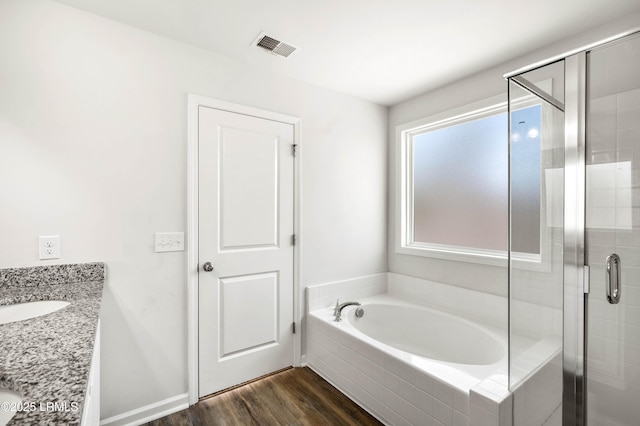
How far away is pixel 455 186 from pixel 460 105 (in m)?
0.71

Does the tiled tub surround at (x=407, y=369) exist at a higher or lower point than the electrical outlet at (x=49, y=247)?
lower

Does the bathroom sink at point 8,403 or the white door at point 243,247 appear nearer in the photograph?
the bathroom sink at point 8,403

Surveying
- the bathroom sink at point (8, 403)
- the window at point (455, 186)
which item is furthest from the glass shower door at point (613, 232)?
the bathroom sink at point (8, 403)

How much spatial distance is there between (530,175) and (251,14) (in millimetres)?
1762

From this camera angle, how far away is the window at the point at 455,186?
7.83ft

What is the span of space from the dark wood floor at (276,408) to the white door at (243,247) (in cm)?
13

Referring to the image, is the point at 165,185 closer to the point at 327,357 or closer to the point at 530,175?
the point at 327,357

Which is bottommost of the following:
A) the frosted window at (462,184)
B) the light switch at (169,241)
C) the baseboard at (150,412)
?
the baseboard at (150,412)

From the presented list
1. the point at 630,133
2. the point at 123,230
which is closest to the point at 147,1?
the point at 123,230

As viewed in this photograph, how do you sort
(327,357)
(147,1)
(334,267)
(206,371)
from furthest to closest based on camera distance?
(334,267) → (327,357) → (206,371) → (147,1)

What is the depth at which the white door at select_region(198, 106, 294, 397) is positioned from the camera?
208 cm

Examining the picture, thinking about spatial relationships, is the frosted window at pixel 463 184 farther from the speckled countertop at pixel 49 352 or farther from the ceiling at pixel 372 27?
the speckled countertop at pixel 49 352

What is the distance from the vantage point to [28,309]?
129 centimetres

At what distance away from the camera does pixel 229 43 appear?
78.2 inches
